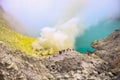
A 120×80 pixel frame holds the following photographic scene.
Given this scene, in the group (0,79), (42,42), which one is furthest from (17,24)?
(0,79)

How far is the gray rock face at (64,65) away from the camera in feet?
22.4

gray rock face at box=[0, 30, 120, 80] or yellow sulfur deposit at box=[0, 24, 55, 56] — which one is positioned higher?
yellow sulfur deposit at box=[0, 24, 55, 56]

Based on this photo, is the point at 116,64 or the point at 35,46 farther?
the point at 35,46

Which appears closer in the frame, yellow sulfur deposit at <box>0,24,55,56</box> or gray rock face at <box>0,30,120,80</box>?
gray rock face at <box>0,30,120,80</box>

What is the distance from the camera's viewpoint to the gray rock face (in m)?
6.81

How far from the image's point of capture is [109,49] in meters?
9.20

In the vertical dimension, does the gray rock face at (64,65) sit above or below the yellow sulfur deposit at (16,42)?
below

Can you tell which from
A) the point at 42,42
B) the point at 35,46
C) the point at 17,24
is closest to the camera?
the point at 35,46

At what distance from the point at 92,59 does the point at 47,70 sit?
153 cm

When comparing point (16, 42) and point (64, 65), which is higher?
point (16, 42)

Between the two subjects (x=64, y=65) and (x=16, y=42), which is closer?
(x=64, y=65)

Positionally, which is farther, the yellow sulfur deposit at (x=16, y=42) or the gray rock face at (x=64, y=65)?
the yellow sulfur deposit at (x=16, y=42)

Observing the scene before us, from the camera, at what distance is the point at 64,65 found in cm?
806

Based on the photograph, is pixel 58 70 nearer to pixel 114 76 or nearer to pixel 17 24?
pixel 114 76
